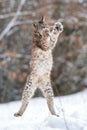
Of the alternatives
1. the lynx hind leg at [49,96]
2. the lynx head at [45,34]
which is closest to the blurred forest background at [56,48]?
the lynx hind leg at [49,96]

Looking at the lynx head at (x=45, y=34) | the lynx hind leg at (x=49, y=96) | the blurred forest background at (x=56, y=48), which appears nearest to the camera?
the lynx head at (x=45, y=34)

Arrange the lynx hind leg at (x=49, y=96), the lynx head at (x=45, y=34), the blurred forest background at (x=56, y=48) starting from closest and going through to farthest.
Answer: the lynx head at (x=45, y=34)
the lynx hind leg at (x=49, y=96)
the blurred forest background at (x=56, y=48)

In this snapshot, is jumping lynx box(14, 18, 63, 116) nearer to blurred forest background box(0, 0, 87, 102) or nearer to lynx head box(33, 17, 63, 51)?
lynx head box(33, 17, 63, 51)

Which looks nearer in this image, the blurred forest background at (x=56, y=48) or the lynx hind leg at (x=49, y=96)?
the lynx hind leg at (x=49, y=96)

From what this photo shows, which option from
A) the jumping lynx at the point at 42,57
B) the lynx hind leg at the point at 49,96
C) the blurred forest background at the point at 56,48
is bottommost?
the blurred forest background at the point at 56,48

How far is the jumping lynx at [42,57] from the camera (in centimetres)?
650

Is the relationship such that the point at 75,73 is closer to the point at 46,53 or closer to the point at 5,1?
the point at 5,1

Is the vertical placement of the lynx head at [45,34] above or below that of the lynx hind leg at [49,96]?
above

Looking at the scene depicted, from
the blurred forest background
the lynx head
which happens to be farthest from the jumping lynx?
the blurred forest background

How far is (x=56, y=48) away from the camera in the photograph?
1867 centimetres

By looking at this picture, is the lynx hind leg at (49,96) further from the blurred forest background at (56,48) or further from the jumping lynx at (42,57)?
the blurred forest background at (56,48)

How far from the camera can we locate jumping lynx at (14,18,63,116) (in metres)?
6.50

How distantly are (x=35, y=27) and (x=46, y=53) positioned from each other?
301 mm

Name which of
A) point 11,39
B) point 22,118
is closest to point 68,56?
point 11,39
